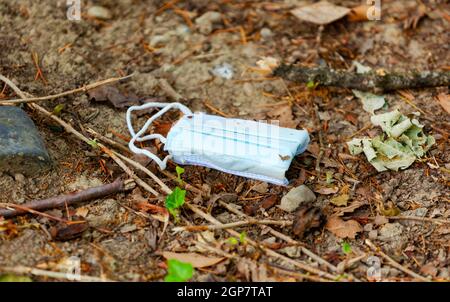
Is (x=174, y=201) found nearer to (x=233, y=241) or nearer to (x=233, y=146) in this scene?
(x=233, y=241)

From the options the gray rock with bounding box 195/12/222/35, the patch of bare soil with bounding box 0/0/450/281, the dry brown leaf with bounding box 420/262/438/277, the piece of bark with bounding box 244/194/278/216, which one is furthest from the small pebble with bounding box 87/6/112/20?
the dry brown leaf with bounding box 420/262/438/277

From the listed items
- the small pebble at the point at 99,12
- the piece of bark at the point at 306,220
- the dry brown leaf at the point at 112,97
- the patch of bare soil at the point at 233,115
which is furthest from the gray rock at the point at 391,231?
the small pebble at the point at 99,12

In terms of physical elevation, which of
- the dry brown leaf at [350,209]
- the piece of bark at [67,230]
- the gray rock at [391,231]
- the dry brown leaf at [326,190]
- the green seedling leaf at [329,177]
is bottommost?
the gray rock at [391,231]

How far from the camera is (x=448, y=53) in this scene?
3215mm

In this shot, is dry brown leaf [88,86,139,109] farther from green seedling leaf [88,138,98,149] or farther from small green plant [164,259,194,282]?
small green plant [164,259,194,282]

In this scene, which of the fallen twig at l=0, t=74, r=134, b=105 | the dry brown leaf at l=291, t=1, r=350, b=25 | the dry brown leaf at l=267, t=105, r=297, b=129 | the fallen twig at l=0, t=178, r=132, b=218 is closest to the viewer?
the fallen twig at l=0, t=178, r=132, b=218

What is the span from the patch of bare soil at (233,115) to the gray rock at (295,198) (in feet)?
0.10

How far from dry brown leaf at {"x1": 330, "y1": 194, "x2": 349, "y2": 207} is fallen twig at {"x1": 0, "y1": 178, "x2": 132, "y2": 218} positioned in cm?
90

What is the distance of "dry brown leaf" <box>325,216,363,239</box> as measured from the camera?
2.33m

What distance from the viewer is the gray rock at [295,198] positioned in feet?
7.96

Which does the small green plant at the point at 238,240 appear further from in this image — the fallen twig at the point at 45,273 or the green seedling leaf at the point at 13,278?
the green seedling leaf at the point at 13,278

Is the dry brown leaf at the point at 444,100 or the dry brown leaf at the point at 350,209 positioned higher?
the dry brown leaf at the point at 444,100

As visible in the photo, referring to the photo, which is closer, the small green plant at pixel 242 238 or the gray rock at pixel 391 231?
the small green plant at pixel 242 238
